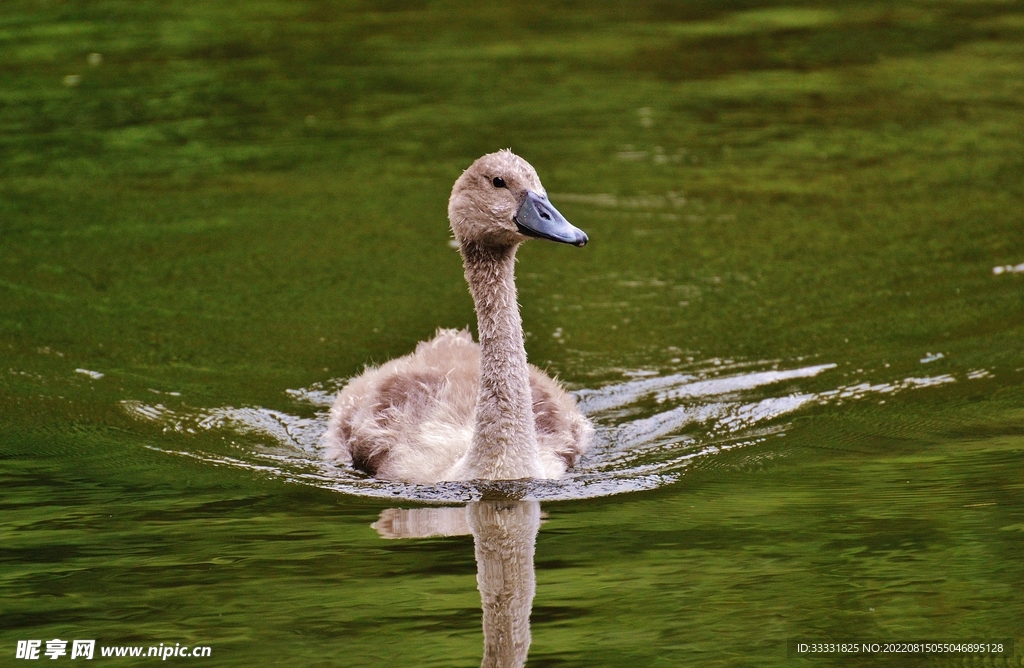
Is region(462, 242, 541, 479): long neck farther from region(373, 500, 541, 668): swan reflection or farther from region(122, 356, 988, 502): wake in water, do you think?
region(373, 500, 541, 668): swan reflection

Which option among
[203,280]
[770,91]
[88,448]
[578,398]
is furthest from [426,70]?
[88,448]

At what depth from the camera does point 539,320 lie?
469 inches

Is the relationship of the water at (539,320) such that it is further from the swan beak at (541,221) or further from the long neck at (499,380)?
the swan beak at (541,221)

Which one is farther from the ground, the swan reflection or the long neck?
the long neck

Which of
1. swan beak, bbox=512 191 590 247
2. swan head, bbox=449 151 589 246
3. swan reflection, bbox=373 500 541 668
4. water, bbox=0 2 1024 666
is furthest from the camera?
swan head, bbox=449 151 589 246

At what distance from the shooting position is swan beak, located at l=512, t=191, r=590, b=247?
26.4ft

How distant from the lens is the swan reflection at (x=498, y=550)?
241 inches

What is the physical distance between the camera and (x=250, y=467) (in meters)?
9.02

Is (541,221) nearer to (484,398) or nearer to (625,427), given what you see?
(484,398)

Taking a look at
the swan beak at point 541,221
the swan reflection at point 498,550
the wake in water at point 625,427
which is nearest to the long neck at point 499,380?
the wake in water at point 625,427

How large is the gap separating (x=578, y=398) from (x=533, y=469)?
224 cm

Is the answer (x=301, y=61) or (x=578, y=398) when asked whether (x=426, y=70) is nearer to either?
(x=301, y=61)

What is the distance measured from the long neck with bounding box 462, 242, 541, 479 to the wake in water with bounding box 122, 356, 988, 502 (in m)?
0.14

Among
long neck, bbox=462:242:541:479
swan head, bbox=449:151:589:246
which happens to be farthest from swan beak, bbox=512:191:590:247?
long neck, bbox=462:242:541:479
